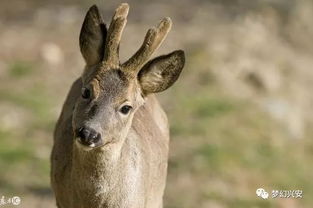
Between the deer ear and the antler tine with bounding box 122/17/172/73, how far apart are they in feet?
0.31

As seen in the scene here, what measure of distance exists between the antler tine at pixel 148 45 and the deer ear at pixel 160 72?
0.09 meters

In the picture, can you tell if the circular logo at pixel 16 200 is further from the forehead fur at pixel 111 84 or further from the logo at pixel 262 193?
the forehead fur at pixel 111 84

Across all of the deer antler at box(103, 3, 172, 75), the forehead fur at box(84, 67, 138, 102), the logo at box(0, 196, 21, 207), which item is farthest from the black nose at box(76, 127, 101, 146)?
the logo at box(0, 196, 21, 207)

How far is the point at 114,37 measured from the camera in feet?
21.0

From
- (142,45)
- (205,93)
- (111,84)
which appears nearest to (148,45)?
(142,45)

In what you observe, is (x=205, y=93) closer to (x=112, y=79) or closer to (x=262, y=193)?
(x=262, y=193)

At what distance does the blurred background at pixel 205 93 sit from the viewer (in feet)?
34.3

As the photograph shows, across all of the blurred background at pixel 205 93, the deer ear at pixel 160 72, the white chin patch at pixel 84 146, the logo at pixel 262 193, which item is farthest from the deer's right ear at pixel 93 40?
the logo at pixel 262 193

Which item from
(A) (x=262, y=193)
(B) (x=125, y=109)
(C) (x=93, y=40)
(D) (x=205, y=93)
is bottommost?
(B) (x=125, y=109)

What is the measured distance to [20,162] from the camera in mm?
10305

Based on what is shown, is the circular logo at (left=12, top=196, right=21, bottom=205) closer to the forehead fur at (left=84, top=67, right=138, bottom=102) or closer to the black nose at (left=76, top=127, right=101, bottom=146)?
the forehead fur at (left=84, top=67, right=138, bottom=102)

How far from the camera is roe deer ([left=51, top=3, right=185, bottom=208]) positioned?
20.4 feet

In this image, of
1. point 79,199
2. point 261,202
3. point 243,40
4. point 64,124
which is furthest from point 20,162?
point 243,40

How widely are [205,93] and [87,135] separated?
21.9 feet
